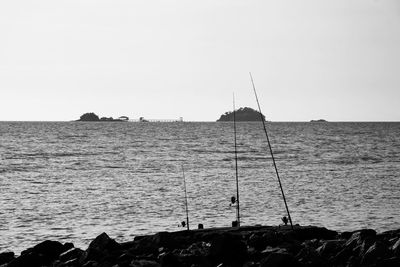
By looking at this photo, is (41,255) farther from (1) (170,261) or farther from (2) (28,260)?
(1) (170,261)

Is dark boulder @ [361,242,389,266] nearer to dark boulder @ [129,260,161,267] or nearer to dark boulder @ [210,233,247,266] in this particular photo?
dark boulder @ [210,233,247,266]

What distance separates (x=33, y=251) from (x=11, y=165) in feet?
125

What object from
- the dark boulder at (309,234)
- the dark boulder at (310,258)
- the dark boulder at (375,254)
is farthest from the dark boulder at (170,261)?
the dark boulder at (309,234)

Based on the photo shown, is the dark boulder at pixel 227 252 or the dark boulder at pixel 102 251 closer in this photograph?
the dark boulder at pixel 227 252

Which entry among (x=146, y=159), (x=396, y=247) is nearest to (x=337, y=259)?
(x=396, y=247)

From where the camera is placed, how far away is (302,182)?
36.3 m

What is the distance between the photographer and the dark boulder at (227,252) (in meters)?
12.3

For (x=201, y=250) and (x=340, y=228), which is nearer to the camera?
(x=201, y=250)

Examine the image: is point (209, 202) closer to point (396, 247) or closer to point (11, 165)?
point (396, 247)

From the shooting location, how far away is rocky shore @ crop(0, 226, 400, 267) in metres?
11.7

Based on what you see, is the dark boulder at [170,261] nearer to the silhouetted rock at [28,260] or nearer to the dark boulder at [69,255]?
the dark boulder at [69,255]

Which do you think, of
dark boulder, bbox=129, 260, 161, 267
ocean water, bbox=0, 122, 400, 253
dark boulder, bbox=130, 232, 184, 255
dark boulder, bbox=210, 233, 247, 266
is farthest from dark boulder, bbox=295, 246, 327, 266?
ocean water, bbox=0, 122, 400, 253

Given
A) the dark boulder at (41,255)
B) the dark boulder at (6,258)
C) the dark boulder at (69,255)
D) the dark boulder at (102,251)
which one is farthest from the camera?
the dark boulder at (6,258)

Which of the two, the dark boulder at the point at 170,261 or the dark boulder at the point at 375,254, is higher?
the dark boulder at the point at 375,254
